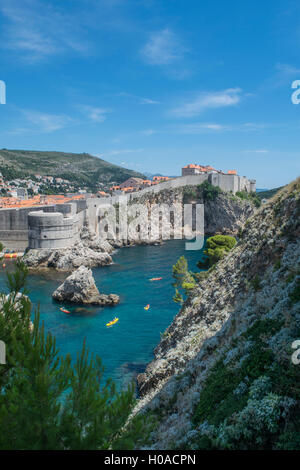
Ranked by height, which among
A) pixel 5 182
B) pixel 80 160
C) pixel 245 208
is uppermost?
pixel 80 160

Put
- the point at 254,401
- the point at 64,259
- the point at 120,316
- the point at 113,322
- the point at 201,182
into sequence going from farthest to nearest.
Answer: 1. the point at 201,182
2. the point at 64,259
3. the point at 120,316
4. the point at 113,322
5. the point at 254,401

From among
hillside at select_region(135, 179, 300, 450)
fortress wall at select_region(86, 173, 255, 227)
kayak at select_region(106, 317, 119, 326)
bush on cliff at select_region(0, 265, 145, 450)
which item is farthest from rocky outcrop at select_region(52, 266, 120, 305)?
fortress wall at select_region(86, 173, 255, 227)

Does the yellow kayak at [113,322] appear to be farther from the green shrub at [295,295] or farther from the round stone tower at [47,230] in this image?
the round stone tower at [47,230]

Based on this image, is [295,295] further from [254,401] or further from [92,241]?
[92,241]

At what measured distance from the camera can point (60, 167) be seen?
410ft

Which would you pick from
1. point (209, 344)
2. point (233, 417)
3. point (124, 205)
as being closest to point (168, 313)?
point (209, 344)

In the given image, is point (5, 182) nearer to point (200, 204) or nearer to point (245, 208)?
point (200, 204)

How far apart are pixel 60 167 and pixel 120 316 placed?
113179mm

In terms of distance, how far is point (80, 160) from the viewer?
5743 inches

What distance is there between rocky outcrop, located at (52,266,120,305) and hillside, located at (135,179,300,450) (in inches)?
433

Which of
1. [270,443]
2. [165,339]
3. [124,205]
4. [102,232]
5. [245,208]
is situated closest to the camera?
[270,443]

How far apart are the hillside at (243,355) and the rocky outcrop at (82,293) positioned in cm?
1099

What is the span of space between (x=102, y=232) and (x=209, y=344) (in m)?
36.0

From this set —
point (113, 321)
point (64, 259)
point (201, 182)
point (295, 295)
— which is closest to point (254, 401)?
point (295, 295)
